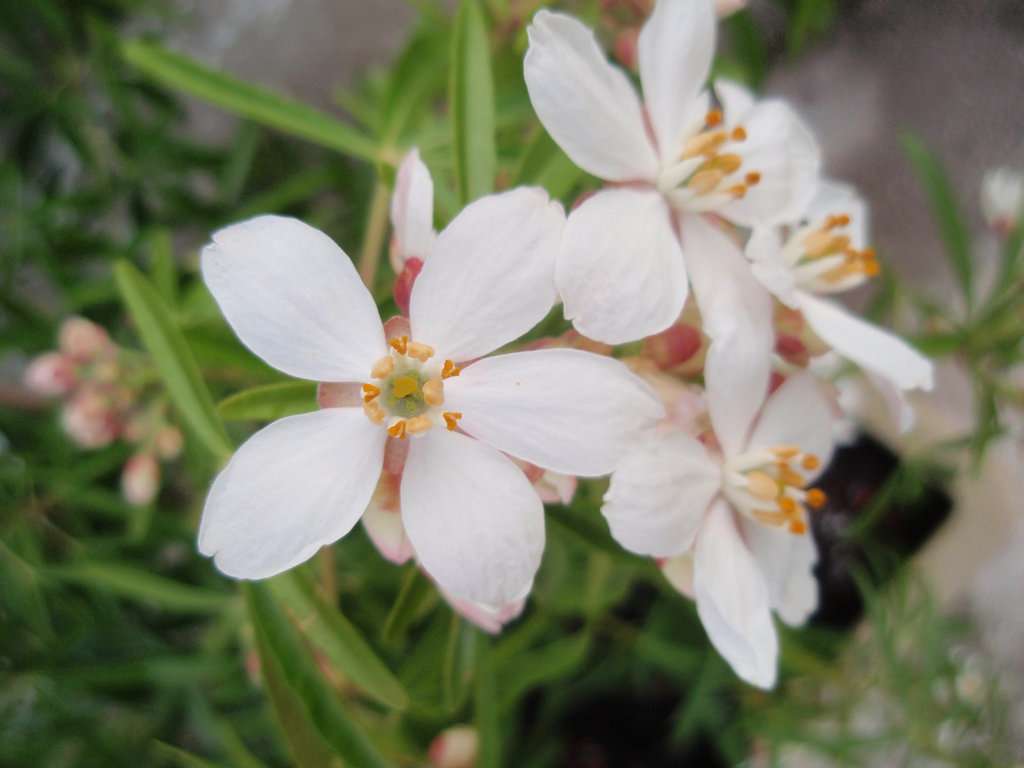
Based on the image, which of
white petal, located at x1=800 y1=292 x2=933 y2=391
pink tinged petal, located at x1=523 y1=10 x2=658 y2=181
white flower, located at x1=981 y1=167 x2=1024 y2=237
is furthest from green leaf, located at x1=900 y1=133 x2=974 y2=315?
pink tinged petal, located at x1=523 y1=10 x2=658 y2=181

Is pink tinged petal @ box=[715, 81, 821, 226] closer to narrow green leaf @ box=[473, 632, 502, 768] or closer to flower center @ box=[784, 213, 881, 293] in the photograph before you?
flower center @ box=[784, 213, 881, 293]

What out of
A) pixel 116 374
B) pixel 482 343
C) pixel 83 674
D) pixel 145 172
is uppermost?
pixel 482 343

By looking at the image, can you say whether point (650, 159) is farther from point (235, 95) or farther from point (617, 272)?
point (235, 95)

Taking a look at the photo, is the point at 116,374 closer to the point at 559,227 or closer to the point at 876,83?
the point at 559,227

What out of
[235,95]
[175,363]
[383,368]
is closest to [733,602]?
[383,368]

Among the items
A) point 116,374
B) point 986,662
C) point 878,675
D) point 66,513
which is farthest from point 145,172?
point 986,662

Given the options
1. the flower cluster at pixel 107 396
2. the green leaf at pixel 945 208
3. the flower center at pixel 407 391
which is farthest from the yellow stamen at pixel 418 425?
the green leaf at pixel 945 208
